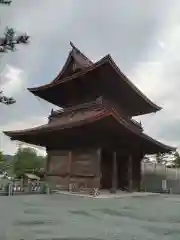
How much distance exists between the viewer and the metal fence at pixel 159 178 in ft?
82.8

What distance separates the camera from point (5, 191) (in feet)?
47.6

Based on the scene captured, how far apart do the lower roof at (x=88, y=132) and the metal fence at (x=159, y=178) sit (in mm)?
6270

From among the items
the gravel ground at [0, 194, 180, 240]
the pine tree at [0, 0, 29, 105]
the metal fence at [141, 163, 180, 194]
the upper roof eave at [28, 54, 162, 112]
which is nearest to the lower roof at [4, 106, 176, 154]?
the upper roof eave at [28, 54, 162, 112]

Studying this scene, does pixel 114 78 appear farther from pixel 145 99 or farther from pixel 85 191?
pixel 85 191

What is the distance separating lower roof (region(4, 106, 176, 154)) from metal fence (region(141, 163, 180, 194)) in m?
6.27

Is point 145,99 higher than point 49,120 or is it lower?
higher

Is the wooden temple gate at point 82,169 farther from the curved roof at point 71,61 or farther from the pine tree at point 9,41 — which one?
the pine tree at point 9,41

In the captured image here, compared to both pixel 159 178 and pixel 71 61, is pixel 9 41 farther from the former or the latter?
pixel 159 178

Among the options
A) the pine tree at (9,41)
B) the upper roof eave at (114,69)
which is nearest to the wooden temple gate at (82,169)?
the upper roof eave at (114,69)

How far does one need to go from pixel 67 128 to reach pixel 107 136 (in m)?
2.67

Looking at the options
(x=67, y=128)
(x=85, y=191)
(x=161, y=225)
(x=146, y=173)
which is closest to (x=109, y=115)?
(x=67, y=128)

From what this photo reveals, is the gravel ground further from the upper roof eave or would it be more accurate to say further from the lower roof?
the upper roof eave

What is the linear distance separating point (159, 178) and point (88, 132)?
39.1 feet

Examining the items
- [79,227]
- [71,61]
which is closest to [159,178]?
[71,61]
